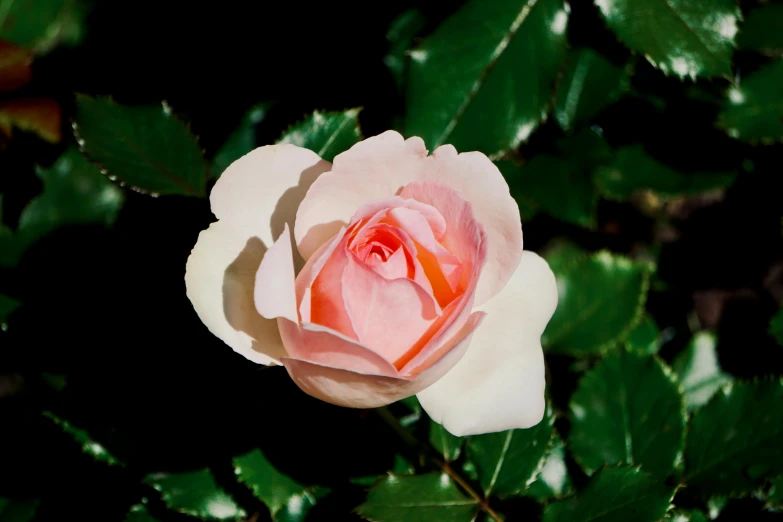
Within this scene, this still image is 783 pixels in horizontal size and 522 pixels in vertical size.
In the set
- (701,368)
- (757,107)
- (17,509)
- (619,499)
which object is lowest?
(701,368)

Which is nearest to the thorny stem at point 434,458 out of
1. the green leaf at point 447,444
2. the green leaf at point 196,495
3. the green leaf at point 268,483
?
the green leaf at point 447,444

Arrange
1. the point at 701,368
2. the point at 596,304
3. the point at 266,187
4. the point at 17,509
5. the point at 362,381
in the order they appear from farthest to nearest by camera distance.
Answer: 1. the point at 701,368
2. the point at 596,304
3. the point at 17,509
4. the point at 266,187
5. the point at 362,381

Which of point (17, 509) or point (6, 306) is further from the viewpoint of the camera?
point (17, 509)

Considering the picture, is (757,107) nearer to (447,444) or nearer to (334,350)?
(447,444)

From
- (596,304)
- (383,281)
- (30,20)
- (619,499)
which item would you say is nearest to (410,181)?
(383,281)

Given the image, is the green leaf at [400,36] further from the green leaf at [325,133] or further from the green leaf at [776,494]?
the green leaf at [776,494]

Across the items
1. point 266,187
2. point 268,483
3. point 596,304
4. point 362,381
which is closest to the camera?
point 362,381

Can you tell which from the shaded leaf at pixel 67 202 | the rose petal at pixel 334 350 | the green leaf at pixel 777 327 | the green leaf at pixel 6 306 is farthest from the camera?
the green leaf at pixel 777 327
